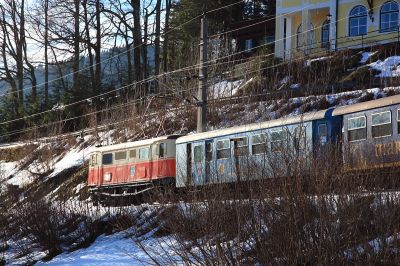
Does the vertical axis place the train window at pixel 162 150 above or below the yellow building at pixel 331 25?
below

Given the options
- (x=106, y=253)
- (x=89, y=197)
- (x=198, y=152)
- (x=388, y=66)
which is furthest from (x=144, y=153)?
(x=388, y=66)

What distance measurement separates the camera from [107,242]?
58.5 ft

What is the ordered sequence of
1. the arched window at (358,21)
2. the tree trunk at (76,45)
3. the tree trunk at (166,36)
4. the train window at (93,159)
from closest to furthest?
the train window at (93,159), the arched window at (358,21), the tree trunk at (76,45), the tree trunk at (166,36)

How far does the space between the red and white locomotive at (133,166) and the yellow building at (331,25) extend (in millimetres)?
15361

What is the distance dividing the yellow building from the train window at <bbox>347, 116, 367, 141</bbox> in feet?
66.0

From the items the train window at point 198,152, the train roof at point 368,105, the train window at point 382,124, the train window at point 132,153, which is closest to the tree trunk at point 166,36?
the train window at point 132,153

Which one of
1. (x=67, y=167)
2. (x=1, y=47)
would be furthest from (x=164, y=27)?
(x=67, y=167)

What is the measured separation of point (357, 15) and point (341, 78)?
8.89 meters

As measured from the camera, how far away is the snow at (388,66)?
97.3 feet

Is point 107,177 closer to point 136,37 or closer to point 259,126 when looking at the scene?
point 259,126

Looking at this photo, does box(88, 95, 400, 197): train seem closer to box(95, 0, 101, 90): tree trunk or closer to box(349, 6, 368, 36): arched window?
box(95, 0, 101, 90): tree trunk

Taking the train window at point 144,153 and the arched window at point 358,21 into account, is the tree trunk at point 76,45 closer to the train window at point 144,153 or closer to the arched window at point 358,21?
the arched window at point 358,21

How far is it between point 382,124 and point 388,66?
15.8 meters

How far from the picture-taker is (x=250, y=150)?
14.7 m
